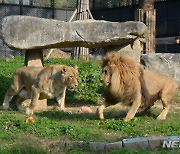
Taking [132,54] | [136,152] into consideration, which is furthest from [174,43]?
[136,152]

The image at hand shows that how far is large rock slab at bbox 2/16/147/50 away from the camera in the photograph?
35.8 ft

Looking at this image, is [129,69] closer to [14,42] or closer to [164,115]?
[164,115]

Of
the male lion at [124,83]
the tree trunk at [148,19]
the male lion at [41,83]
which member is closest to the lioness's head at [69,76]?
the male lion at [41,83]

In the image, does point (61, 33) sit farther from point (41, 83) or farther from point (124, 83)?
point (124, 83)

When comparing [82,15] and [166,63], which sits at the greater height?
[82,15]

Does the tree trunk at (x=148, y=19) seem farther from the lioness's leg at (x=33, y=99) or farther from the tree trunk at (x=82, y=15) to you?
the lioness's leg at (x=33, y=99)

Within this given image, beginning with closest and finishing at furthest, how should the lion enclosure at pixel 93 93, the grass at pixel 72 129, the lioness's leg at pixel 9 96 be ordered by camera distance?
1. the grass at pixel 72 129
2. the lion enclosure at pixel 93 93
3. the lioness's leg at pixel 9 96

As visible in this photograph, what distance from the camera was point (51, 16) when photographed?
907 inches

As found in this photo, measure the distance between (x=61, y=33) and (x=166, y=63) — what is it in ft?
14.8

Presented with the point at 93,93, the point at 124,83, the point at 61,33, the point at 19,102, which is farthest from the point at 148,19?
the point at 124,83

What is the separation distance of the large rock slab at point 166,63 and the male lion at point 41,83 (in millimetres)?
4502

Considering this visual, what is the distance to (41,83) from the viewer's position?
1032 cm

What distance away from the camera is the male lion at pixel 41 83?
1011 cm

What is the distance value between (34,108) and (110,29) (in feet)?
7.88
